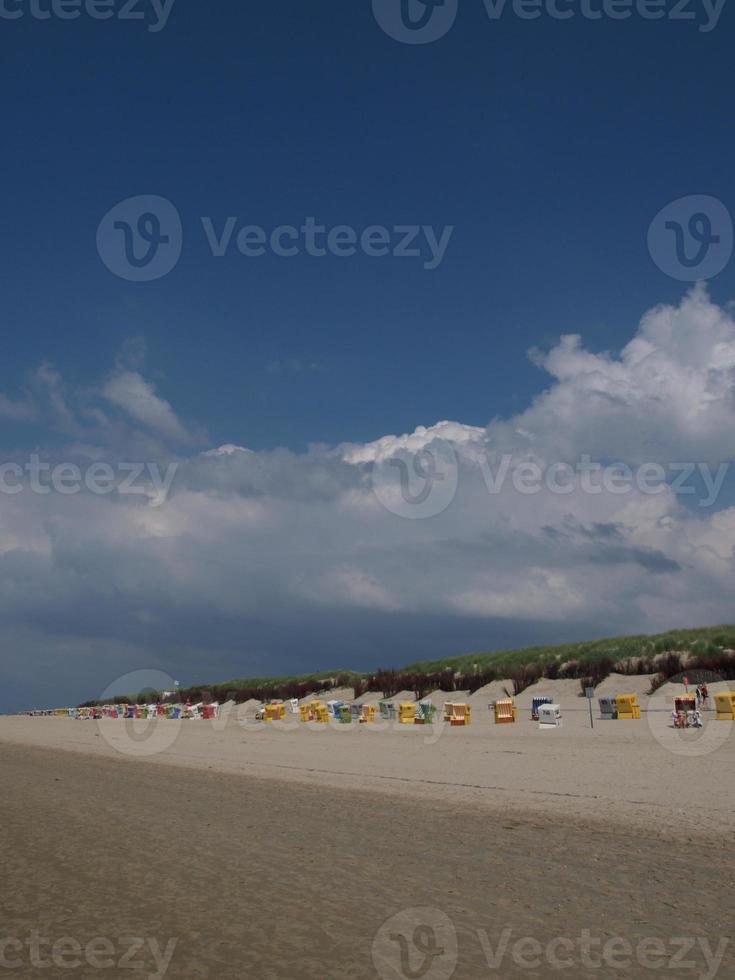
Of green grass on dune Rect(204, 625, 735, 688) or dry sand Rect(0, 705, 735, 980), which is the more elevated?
green grass on dune Rect(204, 625, 735, 688)

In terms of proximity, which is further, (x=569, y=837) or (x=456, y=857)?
(x=569, y=837)

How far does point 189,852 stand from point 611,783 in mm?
8029

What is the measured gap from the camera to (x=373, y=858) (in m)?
9.52

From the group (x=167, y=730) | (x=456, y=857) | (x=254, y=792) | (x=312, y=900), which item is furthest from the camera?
(x=167, y=730)

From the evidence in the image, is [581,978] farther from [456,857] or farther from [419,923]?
[456,857]

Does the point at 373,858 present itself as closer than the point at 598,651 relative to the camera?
Yes

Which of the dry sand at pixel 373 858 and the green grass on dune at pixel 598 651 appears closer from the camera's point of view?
the dry sand at pixel 373 858

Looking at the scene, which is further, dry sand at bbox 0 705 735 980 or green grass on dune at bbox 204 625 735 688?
green grass on dune at bbox 204 625 735 688

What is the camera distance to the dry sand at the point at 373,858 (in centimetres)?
651

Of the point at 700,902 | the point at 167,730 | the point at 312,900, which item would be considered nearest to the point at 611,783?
the point at 700,902

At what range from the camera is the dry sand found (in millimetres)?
6508

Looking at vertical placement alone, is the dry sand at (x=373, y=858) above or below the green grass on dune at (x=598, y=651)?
below

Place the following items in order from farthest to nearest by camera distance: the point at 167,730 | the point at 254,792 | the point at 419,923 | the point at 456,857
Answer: the point at 167,730, the point at 254,792, the point at 456,857, the point at 419,923

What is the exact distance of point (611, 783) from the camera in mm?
14516
